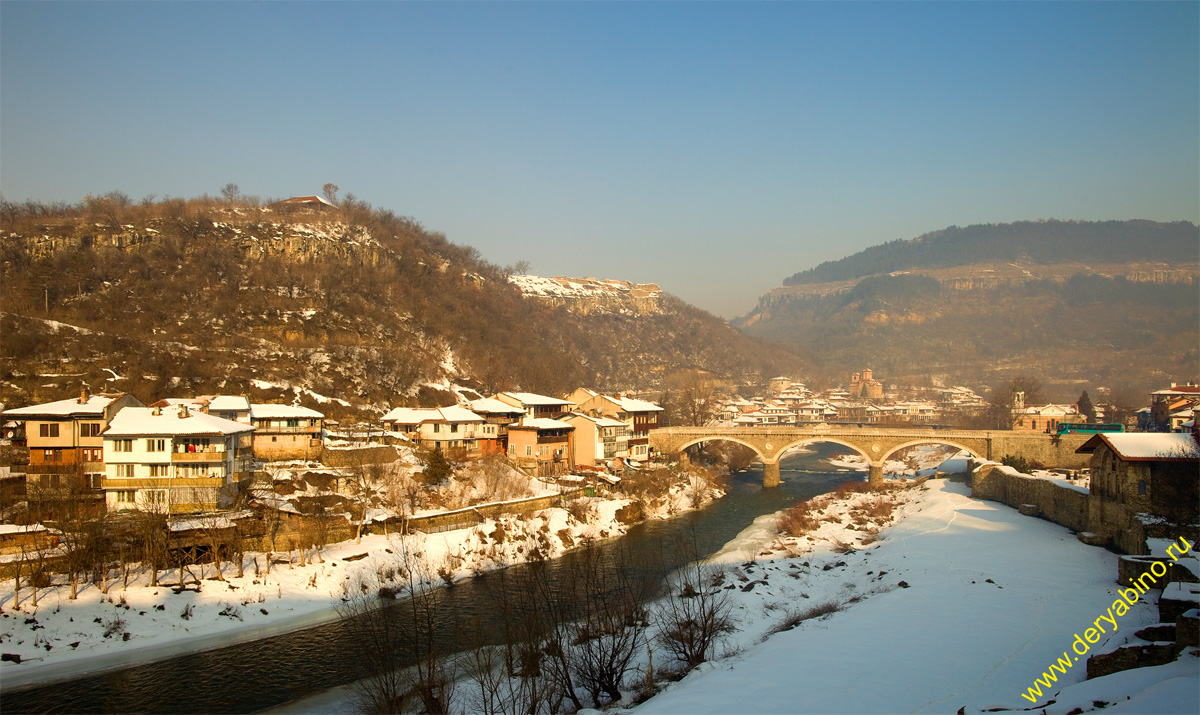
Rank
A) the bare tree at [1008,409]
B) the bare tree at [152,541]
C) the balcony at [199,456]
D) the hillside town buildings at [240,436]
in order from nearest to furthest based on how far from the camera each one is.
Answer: the bare tree at [152,541] < the hillside town buildings at [240,436] < the balcony at [199,456] < the bare tree at [1008,409]

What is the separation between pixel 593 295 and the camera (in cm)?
16250

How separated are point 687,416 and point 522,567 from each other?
4943cm

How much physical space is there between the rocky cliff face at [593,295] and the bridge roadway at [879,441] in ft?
295

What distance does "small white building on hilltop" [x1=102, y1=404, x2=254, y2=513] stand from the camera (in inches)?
1089

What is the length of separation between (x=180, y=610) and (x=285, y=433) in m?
16.9

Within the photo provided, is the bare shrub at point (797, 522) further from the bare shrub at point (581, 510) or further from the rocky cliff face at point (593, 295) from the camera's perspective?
the rocky cliff face at point (593, 295)

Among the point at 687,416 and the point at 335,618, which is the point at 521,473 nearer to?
the point at 335,618

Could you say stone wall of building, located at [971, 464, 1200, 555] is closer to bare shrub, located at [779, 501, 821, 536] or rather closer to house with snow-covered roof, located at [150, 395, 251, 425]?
bare shrub, located at [779, 501, 821, 536]

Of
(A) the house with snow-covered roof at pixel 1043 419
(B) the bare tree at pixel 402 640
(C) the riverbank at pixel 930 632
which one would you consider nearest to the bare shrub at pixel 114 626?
(B) the bare tree at pixel 402 640

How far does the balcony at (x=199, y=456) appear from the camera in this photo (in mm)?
28375

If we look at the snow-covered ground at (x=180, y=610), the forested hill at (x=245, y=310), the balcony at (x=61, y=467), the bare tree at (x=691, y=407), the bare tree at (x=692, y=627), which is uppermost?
the forested hill at (x=245, y=310)

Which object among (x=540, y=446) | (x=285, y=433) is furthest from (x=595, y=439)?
(x=285, y=433)

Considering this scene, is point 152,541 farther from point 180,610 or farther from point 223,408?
point 223,408

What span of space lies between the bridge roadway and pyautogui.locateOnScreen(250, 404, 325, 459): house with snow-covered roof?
88.1 feet
